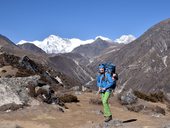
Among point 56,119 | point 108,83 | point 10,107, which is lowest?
point 56,119

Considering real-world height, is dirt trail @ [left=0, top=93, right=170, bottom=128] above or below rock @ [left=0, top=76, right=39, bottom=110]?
below

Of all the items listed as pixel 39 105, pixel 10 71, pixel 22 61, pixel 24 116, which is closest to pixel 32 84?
pixel 39 105

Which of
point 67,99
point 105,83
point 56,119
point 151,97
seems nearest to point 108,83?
point 105,83

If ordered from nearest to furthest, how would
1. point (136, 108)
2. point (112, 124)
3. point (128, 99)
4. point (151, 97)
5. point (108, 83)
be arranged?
point (108, 83) < point (112, 124) < point (136, 108) < point (128, 99) < point (151, 97)

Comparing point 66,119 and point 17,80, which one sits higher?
point 17,80

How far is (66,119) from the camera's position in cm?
2428

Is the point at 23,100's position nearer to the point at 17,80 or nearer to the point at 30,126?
Answer: the point at 17,80

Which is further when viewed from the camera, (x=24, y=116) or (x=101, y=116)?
(x=101, y=116)

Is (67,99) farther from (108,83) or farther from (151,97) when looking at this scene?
(108,83)

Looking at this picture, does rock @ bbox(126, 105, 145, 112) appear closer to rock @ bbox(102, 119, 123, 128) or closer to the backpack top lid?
rock @ bbox(102, 119, 123, 128)

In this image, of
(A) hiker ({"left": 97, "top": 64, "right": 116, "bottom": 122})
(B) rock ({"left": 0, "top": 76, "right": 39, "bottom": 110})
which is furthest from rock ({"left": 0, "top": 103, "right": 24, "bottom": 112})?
(A) hiker ({"left": 97, "top": 64, "right": 116, "bottom": 122})

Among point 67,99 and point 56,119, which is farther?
point 67,99

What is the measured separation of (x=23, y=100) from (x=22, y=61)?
154ft

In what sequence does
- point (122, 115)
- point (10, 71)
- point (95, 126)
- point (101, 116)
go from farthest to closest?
point (10, 71) < point (122, 115) < point (101, 116) < point (95, 126)
